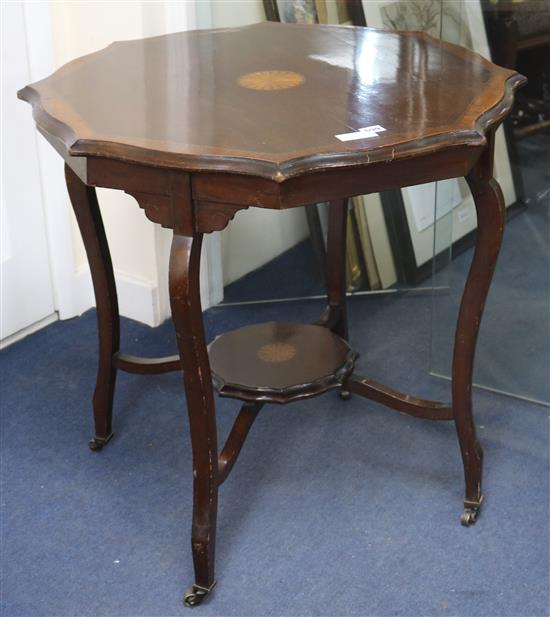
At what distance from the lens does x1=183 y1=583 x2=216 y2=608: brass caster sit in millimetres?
1766

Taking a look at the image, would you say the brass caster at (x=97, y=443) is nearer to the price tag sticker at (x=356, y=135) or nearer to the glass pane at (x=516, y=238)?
the glass pane at (x=516, y=238)

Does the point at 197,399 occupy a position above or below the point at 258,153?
below

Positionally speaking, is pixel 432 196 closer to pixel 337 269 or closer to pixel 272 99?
pixel 337 269

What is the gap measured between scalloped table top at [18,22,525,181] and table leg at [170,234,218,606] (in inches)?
7.0

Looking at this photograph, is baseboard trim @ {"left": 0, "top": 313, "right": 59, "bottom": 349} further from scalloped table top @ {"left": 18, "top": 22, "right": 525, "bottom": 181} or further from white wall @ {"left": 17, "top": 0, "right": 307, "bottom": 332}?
Result: scalloped table top @ {"left": 18, "top": 22, "right": 525, "bottom": 181}

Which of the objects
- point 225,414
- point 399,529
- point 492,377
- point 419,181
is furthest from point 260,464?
point 419,181

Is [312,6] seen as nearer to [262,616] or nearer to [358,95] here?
[358,95]

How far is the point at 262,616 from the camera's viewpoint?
5.74 feet

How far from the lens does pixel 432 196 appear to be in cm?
274

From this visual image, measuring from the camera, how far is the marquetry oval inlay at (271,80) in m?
1.76

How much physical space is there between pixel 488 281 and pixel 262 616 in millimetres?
727

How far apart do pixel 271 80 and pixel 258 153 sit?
413 millimetres

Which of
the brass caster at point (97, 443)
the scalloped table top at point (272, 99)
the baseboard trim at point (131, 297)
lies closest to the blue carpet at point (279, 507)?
the brass caster at point (97, 443)

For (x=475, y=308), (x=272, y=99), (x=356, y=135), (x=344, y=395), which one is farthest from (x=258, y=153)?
(x=344, y=395)
